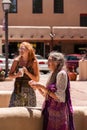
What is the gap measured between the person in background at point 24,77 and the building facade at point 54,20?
35.5 m

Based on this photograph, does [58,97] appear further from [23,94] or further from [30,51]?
[23,94]

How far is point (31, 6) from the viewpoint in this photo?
150ft

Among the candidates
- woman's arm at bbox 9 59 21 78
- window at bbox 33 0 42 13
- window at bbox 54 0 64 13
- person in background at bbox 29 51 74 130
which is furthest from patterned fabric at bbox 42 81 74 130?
window at bbox 54 0 64 13

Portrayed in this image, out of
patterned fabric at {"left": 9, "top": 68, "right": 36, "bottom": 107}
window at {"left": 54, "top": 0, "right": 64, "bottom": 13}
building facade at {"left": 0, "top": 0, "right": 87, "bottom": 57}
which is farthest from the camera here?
window at {"left": 54, "top": 0, "right": 64, "bottom": 13}

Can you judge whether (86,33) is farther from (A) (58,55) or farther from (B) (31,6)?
(A) (58,55)

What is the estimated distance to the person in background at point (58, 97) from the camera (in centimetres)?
598

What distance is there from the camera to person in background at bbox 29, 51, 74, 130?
235 inches

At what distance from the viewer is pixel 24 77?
24.1ft

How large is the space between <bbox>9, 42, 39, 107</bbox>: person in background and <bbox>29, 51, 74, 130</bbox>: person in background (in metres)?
1.10

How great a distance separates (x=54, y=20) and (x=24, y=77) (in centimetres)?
3900

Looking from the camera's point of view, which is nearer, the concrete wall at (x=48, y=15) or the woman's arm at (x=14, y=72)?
the woman's arm at (x=14, y=72)

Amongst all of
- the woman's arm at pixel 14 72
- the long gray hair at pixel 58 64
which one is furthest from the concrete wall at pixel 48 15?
the long gray hair at pixel 58 64

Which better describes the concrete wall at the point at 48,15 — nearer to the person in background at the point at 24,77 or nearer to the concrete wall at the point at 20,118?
the person in background at the point at 24,77

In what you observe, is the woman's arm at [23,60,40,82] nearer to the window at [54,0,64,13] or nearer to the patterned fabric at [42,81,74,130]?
the patterned fabric at [42,81,74,130]
